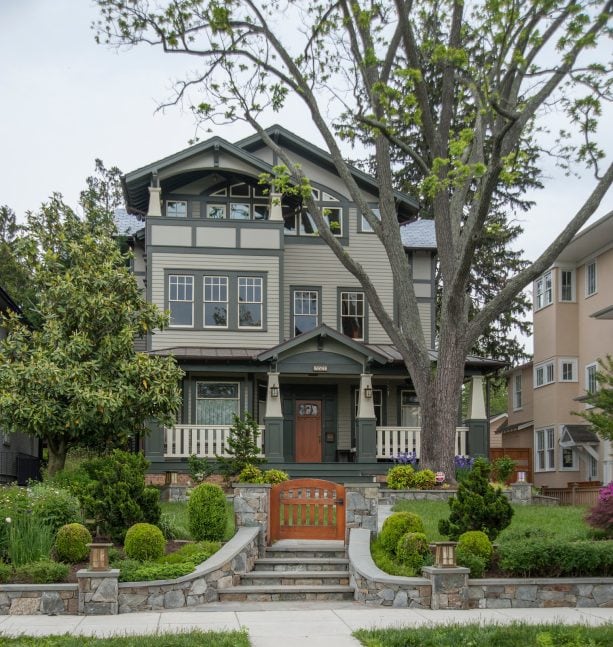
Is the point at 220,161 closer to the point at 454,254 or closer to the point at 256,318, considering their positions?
the point at 256,318

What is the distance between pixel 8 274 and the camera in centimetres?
4053

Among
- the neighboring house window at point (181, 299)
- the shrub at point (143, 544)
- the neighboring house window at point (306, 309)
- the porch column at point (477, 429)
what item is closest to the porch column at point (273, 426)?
the neighboring house window at point (181, 299)

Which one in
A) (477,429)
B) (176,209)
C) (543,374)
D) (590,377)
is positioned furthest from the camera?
(543,374)

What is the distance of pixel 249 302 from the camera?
90.7ft

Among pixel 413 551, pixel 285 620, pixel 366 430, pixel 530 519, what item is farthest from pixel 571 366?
pixel 285 620

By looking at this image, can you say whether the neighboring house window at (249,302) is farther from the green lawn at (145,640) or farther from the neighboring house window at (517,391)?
the green lawn at (145,640)

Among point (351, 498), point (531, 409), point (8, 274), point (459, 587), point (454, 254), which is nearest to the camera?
point (459, 587)

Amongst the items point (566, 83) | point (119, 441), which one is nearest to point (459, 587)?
point (119, 441)

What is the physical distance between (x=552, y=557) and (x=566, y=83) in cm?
1401

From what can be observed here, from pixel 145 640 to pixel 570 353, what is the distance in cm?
2435

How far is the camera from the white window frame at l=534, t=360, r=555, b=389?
31.7 m

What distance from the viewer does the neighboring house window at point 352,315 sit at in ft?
95.2

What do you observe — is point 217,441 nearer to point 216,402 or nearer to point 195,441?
point 195,441

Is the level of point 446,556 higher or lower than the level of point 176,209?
lower
